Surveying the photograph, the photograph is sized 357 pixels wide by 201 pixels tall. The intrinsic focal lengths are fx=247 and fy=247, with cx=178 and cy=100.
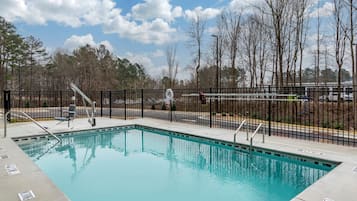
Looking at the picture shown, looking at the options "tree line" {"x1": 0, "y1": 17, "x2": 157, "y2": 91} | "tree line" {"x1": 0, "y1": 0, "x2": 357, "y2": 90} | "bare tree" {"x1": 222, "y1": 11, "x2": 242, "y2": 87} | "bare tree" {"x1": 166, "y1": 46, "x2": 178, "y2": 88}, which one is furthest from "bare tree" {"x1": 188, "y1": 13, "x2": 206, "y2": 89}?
"tree line" {"x1": 0, "y1": 17, "x2": 157, "y2": 91}

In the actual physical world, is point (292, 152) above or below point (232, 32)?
below

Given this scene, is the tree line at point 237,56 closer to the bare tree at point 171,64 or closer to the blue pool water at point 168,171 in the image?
the bare tree at point 171,64

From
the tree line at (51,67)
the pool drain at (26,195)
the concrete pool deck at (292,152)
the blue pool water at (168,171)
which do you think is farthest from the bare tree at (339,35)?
the tree line at (51,67)

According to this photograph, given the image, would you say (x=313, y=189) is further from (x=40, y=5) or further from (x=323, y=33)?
(x=40, y=5)

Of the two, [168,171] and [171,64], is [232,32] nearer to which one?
[171,64]

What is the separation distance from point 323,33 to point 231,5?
5.75 meters

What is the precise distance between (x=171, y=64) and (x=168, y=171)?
1812 centimetres

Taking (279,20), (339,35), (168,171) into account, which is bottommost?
(168,171)

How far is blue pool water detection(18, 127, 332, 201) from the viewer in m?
4.14

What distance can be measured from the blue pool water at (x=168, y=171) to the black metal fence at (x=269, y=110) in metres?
1.64

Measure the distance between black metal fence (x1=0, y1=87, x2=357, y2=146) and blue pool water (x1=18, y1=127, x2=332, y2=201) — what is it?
1.64 metres

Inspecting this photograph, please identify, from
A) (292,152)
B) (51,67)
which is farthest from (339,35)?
(51,67)

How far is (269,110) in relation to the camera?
286 inches

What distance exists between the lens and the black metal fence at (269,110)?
753cm
